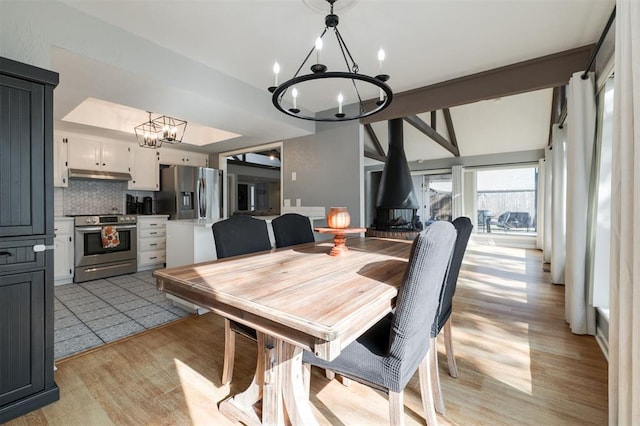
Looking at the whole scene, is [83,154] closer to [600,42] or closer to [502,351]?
[502,351]

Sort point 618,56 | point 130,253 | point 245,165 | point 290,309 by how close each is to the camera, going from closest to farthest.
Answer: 1. point 290,309
2. point 618,56
3. point 130,253
4. point 245,165

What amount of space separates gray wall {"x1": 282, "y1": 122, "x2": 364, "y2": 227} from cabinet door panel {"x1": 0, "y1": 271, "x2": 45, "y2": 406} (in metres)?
2.96

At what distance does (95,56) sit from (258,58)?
1183 mm

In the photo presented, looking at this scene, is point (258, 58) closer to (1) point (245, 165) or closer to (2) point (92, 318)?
(2) point (92, 318)

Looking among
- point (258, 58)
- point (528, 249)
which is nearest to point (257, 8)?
point (258, 58)

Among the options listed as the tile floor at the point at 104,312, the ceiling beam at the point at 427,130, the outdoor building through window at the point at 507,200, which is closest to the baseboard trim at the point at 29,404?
the tile floor at the point at 104,312

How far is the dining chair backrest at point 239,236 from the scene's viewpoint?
181cm

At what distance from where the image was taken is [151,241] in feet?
15.4

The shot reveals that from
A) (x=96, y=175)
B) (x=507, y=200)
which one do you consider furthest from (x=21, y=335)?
(x=507, y=200)

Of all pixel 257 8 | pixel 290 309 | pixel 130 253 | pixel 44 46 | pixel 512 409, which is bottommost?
pixel 512 409

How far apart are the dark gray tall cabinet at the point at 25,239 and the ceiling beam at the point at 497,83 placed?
310cm

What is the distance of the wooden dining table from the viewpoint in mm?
865

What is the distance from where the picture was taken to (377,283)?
3.98ft

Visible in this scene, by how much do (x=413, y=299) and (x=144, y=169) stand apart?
5.25m
